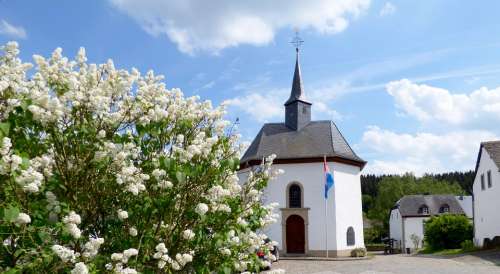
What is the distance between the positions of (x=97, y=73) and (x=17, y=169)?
183 centimetres

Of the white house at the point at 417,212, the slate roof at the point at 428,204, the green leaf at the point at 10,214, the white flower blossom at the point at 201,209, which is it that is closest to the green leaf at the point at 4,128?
the green leaf at the point at 10,214

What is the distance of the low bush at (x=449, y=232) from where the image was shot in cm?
3662

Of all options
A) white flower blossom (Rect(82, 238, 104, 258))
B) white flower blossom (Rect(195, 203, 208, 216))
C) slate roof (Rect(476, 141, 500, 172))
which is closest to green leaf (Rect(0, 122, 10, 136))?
white flower blossom (Rect(82, 238, 104, 258))

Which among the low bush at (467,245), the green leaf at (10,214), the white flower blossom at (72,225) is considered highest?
the green leaf at (10,214)

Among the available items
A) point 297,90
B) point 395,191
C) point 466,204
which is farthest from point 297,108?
point 395,191

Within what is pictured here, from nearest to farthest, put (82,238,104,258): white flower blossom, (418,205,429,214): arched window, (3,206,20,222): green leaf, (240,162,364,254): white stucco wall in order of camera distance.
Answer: (3,206,20,222): green leaf → (82,238,104,258): white flower blossom → (240,162,364,254): white stucco wall → (418,205,429,214): arched window

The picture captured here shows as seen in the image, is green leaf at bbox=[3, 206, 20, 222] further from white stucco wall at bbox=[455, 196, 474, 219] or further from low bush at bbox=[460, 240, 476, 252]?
white stucco wall at bbox=[455, 196, 474, 219]

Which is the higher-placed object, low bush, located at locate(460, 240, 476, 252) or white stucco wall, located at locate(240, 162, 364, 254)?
white stucco wall, located at locate(240, 162, 364, 254)

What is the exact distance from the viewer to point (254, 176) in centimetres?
594

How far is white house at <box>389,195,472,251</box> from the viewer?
5838cm

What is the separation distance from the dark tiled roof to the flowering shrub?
2627cm

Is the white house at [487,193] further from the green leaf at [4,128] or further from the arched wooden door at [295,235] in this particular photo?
the green leaf at [4,128]

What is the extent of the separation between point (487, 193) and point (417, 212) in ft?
87.0

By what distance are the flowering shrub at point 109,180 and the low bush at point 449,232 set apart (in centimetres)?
3546
